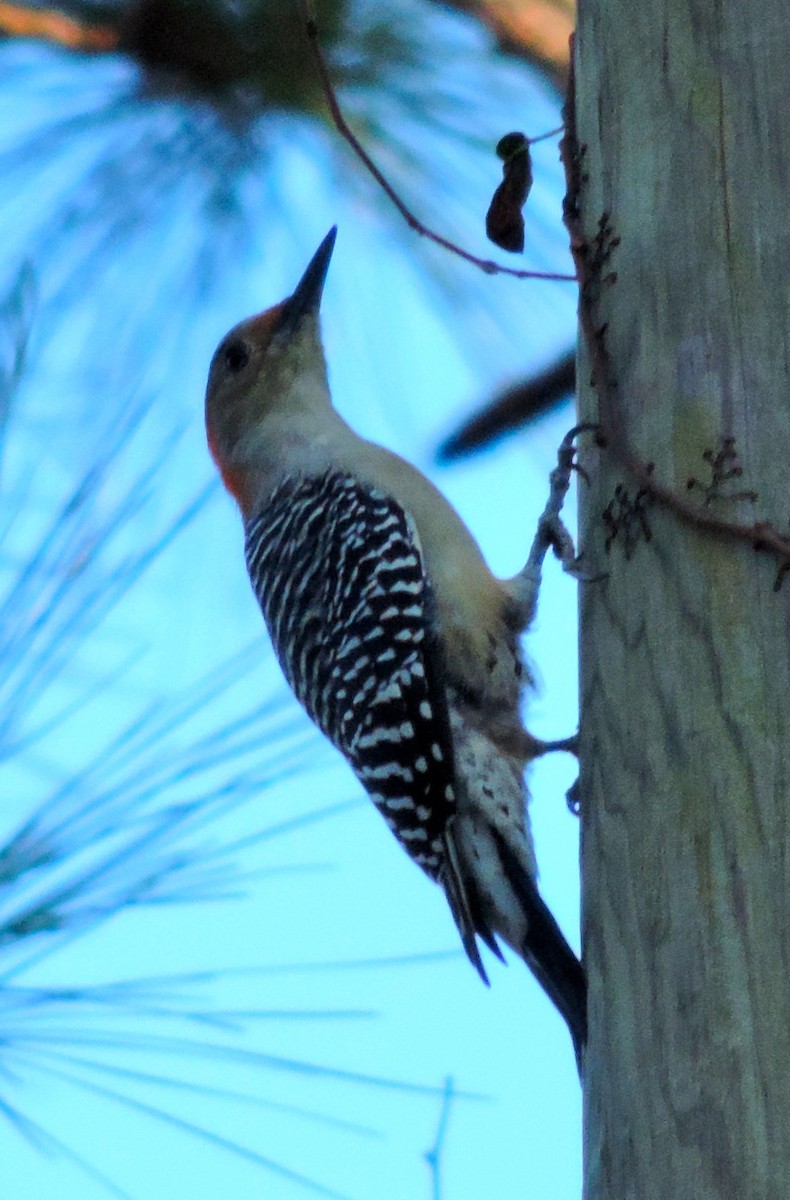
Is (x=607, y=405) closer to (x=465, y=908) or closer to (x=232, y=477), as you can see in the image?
(x=465, y=908)

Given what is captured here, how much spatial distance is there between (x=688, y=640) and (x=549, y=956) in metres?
0.82

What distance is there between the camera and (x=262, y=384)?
156 inches

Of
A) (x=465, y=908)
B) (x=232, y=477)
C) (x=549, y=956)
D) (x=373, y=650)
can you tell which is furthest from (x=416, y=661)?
(x=232, y=477)

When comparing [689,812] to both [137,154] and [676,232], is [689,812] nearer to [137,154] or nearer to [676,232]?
[676,232]

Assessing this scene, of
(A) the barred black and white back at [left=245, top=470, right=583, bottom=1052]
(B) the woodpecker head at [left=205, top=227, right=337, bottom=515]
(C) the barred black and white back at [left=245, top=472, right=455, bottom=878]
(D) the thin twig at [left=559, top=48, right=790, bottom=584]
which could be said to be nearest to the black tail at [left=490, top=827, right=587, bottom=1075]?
(A) the barred black and white back at [left=245, top=470, right=583, bottom=1052]

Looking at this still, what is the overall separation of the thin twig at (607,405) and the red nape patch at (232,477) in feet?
5.26

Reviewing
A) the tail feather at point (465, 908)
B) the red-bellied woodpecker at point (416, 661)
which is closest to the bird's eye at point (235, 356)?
the red-bellied woodpecker at point (416, 661)

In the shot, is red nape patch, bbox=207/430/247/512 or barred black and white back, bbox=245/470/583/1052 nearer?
Answer: barred black and white back, bbox=245/470/583/1052

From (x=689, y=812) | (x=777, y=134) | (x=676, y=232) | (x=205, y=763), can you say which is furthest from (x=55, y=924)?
(x=777, y=134)

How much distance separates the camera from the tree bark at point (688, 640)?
180 centimetres

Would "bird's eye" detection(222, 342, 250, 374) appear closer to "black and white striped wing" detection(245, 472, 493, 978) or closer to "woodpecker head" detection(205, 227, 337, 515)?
"woodpecker head" detection(205, 227, 337, 515)

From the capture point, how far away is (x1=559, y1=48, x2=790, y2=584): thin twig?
6.49 feet

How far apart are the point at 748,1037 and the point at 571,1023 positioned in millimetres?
683

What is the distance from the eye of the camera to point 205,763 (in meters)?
2.90
